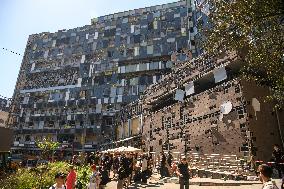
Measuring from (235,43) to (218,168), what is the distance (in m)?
10.4

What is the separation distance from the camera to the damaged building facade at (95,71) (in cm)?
5903

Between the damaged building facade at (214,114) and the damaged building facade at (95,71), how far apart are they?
20784 millimetres

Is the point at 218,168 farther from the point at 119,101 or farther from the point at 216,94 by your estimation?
the point at 119,101

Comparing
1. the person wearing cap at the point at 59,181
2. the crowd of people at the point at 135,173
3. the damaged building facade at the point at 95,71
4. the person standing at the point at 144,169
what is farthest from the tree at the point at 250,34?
the damaged building facade at the point at 95,71

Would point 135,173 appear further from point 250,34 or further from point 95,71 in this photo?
point 95,71

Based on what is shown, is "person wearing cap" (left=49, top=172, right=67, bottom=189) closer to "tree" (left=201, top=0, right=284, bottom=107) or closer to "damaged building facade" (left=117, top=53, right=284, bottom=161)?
"tree" (left=201, top=0, right=284, bottom=107)

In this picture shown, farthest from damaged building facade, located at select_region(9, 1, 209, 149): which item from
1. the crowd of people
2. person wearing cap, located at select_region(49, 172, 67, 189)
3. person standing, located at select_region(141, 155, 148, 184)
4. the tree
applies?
person wearing cap, located at select_region(49, 172, 67, 189)

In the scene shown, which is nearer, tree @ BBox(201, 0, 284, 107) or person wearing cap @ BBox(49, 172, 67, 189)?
person wearing cap @ BBox(49, 172, 67, 189)

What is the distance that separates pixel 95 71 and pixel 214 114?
43764 mm

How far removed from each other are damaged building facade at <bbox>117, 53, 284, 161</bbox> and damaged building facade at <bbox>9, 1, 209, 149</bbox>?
20.8 meters

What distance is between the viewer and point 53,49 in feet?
243

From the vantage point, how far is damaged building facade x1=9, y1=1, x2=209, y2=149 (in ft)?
194

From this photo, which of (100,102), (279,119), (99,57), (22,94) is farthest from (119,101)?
(279,119)

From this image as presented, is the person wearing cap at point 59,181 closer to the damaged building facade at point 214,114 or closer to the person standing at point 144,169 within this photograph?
the person standing at point 144,169
